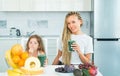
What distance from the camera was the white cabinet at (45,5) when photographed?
4.72m

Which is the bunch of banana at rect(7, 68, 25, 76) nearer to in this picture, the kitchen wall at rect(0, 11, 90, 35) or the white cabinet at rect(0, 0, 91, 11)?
the white cabinet at rect(0, 0, 91, 11)

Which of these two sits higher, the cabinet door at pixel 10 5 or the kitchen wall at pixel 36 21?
the cabinet door at pixel 10 5

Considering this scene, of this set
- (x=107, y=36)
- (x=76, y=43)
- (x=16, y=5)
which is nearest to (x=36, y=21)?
(x=16, y=5)

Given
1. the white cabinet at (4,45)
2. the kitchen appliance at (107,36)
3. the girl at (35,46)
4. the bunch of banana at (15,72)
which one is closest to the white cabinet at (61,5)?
the kitchen appliance at (107,36)

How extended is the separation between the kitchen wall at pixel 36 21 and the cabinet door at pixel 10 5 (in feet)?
1.06

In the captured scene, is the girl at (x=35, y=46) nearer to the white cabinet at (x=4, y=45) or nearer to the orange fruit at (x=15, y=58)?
the orange fruit at (x=15, y=58)

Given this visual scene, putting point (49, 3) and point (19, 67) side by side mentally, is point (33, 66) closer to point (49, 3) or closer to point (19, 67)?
point (19, 67)

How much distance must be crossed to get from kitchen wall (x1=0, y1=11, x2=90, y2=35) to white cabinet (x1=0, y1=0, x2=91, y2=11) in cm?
32

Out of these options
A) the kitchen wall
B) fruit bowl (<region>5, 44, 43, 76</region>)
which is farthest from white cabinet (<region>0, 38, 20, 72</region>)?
fruit bowl (<region>5, 44, 43, 76</region>)

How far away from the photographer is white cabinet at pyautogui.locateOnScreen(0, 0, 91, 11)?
472cm

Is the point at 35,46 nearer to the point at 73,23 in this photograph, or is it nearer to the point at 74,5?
the point at 73,23

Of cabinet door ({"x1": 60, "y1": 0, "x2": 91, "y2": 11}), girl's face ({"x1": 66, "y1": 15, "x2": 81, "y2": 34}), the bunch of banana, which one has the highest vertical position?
cabinet door ({"x1": 60, "y1": 0, "x2": 91, "y2": 11})

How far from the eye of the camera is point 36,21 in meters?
5.09

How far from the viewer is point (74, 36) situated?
8.82 ft
